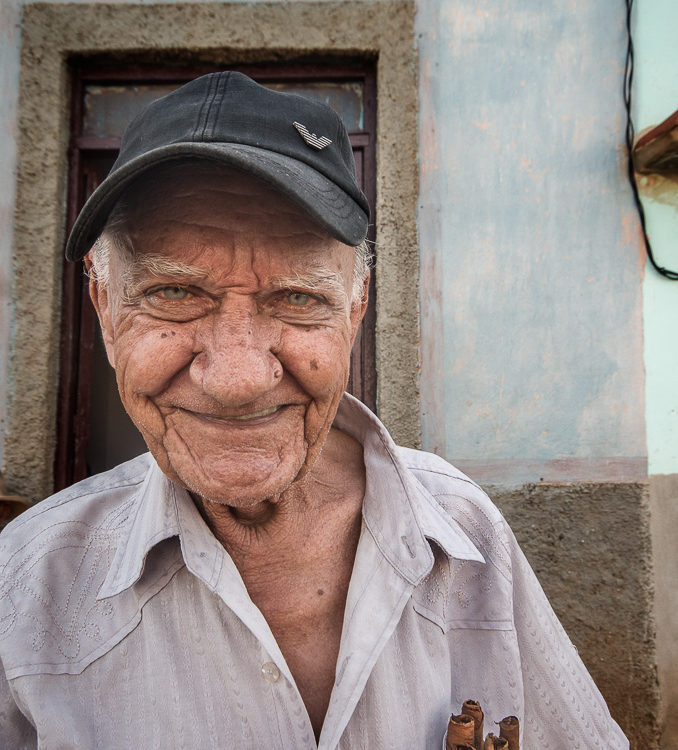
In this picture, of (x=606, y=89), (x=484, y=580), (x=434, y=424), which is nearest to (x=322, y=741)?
(x=484, y=580)

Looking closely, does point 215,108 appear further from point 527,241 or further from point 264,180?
point 527,241

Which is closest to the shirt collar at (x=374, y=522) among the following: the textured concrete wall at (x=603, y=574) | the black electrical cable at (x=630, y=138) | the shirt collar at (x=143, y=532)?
the shirt collar at (x=143, y=532)

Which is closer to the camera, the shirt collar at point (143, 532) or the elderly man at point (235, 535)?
the elderly man at point (235, 535)

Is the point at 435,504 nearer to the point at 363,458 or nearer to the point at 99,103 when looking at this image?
the point at 363,458

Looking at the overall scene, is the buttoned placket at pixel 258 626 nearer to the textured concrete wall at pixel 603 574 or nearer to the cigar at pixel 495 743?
the cigar at pixel 495 743

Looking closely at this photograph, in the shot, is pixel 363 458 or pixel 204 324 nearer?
pixel 204 324

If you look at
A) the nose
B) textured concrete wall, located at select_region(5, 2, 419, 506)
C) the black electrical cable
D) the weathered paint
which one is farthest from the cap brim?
the black electrical cable

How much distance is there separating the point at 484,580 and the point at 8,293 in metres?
2.67

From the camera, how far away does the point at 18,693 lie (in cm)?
109

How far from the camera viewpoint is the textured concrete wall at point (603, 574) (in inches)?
104

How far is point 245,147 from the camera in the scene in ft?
3.23

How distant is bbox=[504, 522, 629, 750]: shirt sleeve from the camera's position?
1357 millimetres

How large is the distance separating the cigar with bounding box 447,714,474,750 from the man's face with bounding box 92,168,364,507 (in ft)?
2.01

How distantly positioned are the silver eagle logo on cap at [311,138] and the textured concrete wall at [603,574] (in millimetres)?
2089
